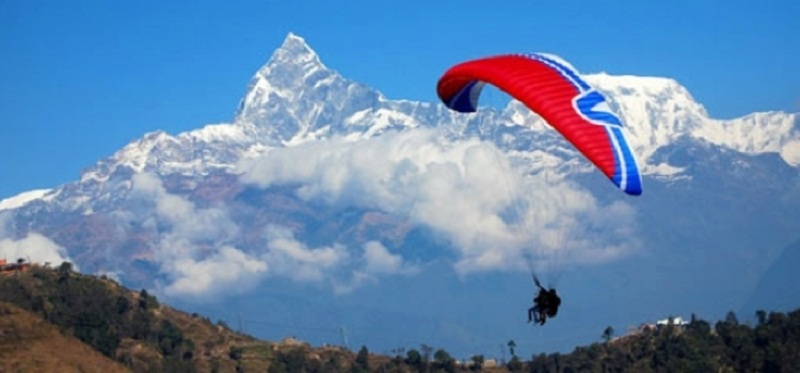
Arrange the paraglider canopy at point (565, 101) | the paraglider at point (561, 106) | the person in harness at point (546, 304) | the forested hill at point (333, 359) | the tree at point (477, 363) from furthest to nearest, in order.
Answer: the tree at point (477, 363), the forested hill at point (333, 359), the person in harness at point (546, 304), the paraglider at point (561, 106), the paraglider canopy at point (565, 101)

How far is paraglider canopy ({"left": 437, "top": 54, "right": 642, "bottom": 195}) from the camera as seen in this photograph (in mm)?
54031

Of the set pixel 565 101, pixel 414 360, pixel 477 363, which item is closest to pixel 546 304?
pixel 565 101

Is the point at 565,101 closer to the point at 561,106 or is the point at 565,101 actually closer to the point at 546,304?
the point at 561,106

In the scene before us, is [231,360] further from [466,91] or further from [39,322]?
[466,91]

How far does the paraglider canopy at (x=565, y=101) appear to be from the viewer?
177 feet

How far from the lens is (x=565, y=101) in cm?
5819

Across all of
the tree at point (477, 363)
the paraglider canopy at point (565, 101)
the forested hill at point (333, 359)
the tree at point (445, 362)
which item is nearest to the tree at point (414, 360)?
the forested hill at point (333, 359)

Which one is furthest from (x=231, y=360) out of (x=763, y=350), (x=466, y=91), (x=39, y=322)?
(x=466, y=91)

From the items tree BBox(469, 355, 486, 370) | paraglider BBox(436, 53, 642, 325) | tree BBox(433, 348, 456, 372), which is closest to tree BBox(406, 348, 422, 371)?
tree BBox(433, 348, 456, 372)

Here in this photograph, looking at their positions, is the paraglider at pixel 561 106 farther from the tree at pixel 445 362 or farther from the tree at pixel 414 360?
the tree at pixel 414 360

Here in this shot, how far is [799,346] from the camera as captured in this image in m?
179

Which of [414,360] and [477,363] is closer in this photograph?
[477,363]

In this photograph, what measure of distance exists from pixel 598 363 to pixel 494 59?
442 feet

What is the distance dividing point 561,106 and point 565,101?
13.8 inches
